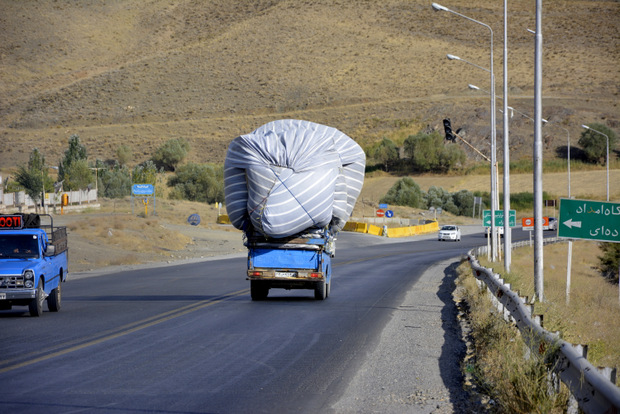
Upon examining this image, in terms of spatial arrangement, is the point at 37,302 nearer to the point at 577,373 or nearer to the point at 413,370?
the point at 413,370

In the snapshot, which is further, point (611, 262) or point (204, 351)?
point (611, 262)

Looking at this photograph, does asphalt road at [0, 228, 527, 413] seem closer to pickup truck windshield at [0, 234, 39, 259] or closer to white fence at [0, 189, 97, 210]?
pickup truck windshield at [0, 234, 39, 259]

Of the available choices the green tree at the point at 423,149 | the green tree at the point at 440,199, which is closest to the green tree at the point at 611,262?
the green tree at the point at 440,199

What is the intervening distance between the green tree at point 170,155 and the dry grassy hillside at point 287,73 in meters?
3.84

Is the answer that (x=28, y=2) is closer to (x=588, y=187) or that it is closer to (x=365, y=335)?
(x=588, y=187)

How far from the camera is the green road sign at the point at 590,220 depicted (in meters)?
18.2

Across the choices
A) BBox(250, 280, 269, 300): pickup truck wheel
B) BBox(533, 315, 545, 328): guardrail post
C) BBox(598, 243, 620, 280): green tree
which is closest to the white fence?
BBox(598, 243, 620, 280): green tree

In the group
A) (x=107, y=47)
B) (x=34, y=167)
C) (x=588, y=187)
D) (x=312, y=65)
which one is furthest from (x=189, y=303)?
(x=107, y=47)

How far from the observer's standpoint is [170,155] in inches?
4569

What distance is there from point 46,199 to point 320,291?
49972 mm

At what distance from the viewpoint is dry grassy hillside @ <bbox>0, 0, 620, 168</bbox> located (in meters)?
127

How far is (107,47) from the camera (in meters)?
168

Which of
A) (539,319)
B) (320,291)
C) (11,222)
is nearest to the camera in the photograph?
(539,319)

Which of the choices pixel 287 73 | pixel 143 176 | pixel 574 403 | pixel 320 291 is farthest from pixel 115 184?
pixel 574 403
